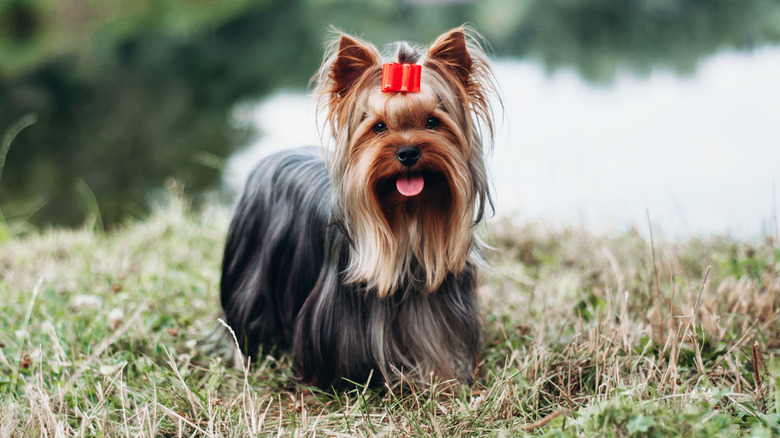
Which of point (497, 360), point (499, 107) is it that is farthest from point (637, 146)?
point (499, 107)

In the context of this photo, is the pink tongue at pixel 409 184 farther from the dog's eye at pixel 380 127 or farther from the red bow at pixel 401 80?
the red bow at pixel 401 80

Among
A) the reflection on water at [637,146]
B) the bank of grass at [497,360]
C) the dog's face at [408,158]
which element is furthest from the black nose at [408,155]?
the reflection on water at [637,146]

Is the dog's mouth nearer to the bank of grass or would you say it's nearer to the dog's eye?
the dog's eye

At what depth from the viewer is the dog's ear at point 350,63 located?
2465 millimetres

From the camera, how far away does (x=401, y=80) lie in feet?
7.82

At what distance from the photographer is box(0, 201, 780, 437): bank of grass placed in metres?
2.38

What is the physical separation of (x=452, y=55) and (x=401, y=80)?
0.26 metres

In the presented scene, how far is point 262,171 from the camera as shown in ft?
11.0

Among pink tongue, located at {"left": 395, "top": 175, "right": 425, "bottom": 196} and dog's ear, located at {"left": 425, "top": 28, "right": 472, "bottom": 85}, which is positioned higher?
dog's ear, located at {"left": 425, "top": 28, "right": 472, "bottom": 85}

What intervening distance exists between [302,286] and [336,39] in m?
1.09

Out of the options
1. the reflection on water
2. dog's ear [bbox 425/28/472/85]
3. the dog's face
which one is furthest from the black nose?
the reflection on water

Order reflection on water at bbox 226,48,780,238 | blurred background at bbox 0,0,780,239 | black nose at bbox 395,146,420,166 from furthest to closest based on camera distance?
blurred background at bbox 0,0,780,239 < reflection on water at bbox 226,48,780,238 < black nose at bbox 395,146,420,166

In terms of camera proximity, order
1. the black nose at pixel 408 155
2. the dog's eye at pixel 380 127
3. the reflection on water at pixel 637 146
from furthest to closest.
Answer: the reflection on water at pixel 637 146 < the dog's eye at pixel 380 127 < the black nose at pixel 408 155

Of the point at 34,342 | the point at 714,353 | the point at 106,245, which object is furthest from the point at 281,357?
the point at 106,245
